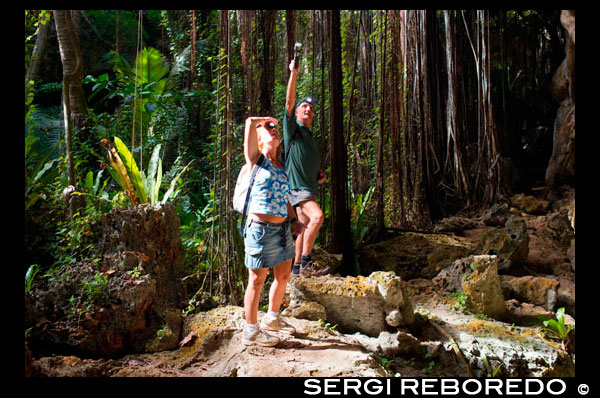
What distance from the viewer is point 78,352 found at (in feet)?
8.57

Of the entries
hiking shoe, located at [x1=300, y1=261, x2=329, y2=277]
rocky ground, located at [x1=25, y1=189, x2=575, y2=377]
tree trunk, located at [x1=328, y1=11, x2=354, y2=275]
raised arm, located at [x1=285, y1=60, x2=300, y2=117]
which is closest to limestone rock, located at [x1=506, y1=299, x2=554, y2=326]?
rocky ground, located at [x1=25, y1=189, x2=575, y2=377]

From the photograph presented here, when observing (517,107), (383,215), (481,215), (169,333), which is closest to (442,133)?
(481,215)

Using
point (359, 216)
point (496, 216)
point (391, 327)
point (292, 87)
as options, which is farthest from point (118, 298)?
point (496, 216)

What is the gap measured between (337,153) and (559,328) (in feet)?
6.99

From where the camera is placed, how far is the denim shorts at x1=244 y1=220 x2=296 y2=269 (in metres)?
2.47

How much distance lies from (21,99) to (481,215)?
490 cm

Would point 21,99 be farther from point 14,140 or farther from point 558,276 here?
point 558,276

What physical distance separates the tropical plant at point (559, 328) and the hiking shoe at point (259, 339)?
206 cm

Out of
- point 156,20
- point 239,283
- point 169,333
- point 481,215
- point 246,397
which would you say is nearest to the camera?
point 246,397

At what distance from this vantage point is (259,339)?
8.40ft

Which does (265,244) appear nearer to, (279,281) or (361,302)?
(279,281)

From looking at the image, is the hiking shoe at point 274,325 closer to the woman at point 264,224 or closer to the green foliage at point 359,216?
the woman at point 264,224

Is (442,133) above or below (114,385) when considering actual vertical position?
above

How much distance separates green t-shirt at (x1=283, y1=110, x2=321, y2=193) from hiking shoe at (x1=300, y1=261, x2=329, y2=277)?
2.20 feet
